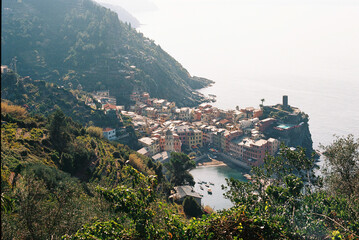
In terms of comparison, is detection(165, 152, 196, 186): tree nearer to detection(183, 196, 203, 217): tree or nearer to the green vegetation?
detection(183, 196, 203, 217): tree

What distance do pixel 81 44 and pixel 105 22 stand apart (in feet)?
30.8

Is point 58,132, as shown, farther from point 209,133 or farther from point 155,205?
point 209,133

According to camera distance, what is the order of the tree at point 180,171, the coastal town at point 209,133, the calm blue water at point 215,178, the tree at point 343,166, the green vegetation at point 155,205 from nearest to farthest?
the green vegetation at point 155,205
the tree at point 343,166
the tree at point 180,171
the calm blue water at point 215,178
the coastal town at point 209,133

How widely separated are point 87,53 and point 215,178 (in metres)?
41.7

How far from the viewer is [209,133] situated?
36094mm

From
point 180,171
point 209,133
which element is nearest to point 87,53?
point 209,133

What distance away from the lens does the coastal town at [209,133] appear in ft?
105

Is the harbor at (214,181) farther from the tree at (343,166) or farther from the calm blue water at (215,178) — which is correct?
the tree at (343,166)

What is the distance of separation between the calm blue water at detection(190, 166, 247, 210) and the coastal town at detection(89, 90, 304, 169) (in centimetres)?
198

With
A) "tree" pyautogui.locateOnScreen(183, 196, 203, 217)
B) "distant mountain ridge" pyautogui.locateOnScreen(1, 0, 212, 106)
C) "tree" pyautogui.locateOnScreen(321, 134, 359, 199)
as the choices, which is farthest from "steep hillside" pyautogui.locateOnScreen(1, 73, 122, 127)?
"tree" pyautogui.locateOnScreen(321, 134, 359, 199)

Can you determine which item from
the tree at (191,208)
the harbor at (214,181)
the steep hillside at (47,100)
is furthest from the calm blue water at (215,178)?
the steep hillside at (47,100)

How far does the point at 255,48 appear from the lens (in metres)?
125

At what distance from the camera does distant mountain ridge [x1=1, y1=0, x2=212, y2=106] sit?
53237 mm

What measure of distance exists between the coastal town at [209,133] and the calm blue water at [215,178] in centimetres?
198
